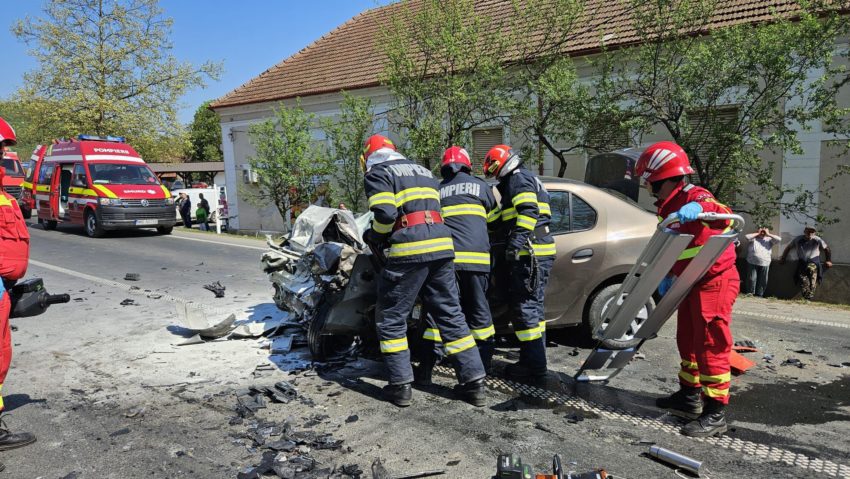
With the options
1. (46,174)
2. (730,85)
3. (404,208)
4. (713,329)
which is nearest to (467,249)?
(404,208)

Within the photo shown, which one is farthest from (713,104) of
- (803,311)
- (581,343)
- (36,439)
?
(36,439)

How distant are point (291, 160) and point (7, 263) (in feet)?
41.1

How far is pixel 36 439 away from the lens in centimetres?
335

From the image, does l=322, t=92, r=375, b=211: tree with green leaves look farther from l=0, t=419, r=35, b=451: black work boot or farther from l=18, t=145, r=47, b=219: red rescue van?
l=0, t=419, r=35, b=451: black work boot

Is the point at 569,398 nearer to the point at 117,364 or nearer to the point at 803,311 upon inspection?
the point at 117,364

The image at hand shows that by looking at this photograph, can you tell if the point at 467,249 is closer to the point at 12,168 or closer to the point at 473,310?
the point at 473,310

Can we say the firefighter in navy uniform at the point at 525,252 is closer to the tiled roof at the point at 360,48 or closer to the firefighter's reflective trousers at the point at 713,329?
the firefighter's reflective trousers at the point at 713,329

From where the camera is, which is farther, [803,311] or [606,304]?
[803,311]

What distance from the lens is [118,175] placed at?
14.9 meters

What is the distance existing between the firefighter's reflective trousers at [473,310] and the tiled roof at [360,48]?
30.4ft

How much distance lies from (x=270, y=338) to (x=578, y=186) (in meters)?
3.31

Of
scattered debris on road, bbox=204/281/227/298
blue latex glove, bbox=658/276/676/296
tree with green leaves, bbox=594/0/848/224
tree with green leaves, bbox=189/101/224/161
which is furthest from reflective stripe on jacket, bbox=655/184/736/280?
tree with green leaves, bbox=189/101/224/161

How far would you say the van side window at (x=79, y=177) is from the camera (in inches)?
578

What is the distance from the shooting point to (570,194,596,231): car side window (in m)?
5.06
